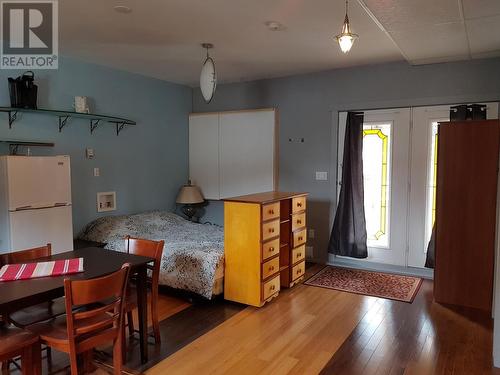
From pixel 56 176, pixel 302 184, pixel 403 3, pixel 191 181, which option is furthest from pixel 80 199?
pixel 403 3

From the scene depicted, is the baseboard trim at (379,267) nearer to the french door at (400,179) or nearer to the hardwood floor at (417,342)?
the french door at (400,179)

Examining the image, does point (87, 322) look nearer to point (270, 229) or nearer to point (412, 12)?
point (270, 229)

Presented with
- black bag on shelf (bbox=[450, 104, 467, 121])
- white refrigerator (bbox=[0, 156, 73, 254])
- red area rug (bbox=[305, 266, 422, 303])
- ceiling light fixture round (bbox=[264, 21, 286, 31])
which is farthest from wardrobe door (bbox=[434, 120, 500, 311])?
white refrigerator (bbox=[0, 156, 73, 254])

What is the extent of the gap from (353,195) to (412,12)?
2.47m

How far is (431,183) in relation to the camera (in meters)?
4.34

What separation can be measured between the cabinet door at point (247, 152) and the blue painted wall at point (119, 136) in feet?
2.39

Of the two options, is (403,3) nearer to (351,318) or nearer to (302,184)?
(351,318)

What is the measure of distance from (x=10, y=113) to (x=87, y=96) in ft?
2.96

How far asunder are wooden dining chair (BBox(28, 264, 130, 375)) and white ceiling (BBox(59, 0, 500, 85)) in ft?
6.91

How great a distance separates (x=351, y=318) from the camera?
3.30 m

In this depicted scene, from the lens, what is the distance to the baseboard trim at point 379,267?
443cm

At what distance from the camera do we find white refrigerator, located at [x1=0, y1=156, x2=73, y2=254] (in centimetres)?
329

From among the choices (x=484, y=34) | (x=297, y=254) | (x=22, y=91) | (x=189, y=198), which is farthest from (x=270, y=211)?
(x=22, y=91)

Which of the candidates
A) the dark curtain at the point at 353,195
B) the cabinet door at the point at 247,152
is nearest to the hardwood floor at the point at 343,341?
the dark curtain at the point at 353,195
